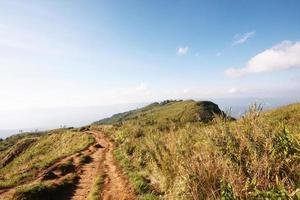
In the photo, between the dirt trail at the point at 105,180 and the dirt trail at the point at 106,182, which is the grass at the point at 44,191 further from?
the dirt trail at the point at 106,182

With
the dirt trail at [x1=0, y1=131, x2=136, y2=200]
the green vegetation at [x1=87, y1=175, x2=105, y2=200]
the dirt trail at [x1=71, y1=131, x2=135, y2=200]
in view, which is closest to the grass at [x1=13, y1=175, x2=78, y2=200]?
the dirt trail at [x1=0, y1=131, x2=136, y2=200]

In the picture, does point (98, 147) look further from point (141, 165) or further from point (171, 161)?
point (171, 161)

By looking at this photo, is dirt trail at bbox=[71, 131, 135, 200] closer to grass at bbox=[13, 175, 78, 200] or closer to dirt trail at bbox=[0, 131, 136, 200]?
dirt trail at bbox=[0, 131, 136, 200]

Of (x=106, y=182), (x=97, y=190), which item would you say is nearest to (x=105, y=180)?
(x=106, y=182)

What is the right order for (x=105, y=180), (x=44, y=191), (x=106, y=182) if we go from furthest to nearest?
(x=105, y=180) → (x=106, y=182) → (x=44, y=191)

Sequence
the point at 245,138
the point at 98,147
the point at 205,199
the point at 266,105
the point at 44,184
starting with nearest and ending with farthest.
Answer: the point at 205,199 < the point at 245,138 < the point at 266,105 < the point at 44,184 < the point at 98,147

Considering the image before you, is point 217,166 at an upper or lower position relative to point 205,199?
upper

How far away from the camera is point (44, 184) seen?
15.4 meters

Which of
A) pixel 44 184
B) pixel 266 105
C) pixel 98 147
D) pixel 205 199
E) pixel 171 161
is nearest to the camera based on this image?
pixel 205 199

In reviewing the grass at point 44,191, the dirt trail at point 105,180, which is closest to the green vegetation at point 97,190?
the dirt trail at point 105,180

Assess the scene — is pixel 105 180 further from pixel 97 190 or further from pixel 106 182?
pixel 97 190

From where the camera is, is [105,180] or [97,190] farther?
[105,180]

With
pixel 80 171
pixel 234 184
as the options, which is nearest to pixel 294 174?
pixel 234 184

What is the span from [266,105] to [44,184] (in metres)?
11.7
